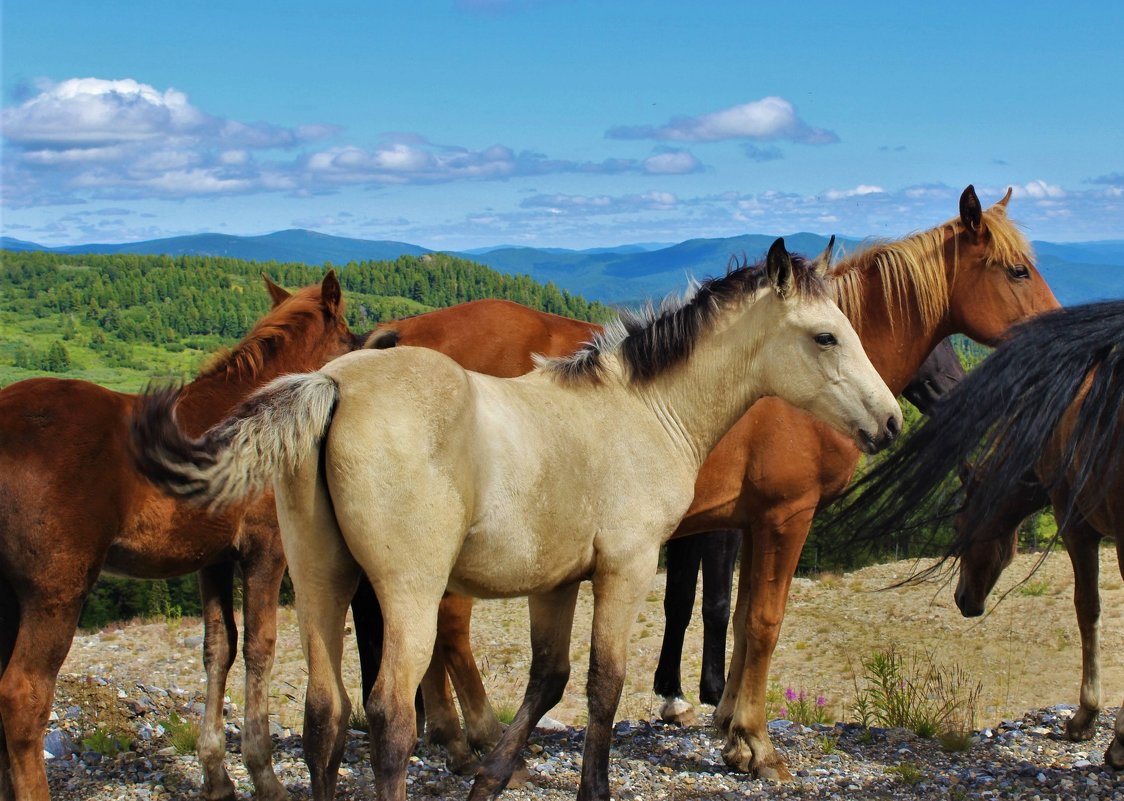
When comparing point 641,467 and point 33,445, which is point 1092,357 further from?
point 33,445

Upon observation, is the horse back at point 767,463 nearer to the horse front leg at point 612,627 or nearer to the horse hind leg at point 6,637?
the horse front leg at point 612,627

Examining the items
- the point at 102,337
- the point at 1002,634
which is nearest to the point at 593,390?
the point at 1002,634

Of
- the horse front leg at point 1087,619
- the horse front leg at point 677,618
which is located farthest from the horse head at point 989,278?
the horse front leg at point 677,618

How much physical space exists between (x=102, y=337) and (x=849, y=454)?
108625 millimetres

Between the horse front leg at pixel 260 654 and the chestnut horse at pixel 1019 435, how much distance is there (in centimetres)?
284

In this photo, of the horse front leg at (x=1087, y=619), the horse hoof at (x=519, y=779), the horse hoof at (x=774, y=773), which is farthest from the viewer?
the horse front leg at (x=1087, y=619)

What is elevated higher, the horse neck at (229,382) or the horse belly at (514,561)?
the horse neck at (229,382)

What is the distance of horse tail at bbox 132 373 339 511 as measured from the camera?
11.5 ft

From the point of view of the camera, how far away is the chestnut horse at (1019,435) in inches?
171

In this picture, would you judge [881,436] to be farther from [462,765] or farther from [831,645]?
[831,645]

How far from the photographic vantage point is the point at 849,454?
5996 mm

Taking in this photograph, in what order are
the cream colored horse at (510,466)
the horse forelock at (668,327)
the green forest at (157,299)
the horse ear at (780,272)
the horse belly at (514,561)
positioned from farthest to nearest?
the green forest at (157,299)
the horse forelock at (668,327)
the horse ear at (780,272)
the horse belly at (514,561)
the cream colored horse at (510,466)

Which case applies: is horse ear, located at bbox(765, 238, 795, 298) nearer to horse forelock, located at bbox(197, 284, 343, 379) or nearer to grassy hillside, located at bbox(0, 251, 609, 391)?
horse forelock, located at bbox(197, 284, 343, 379)

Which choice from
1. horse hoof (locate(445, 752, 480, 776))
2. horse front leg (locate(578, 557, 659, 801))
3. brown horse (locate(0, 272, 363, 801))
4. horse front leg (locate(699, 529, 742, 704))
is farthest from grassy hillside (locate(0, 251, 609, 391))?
horse front leg (locate(578, 557, 659, 801))
